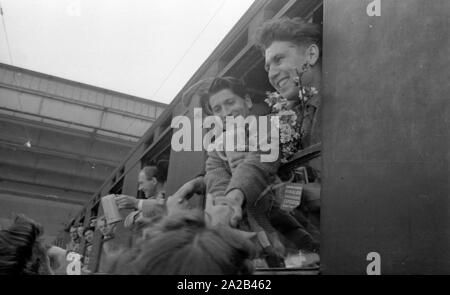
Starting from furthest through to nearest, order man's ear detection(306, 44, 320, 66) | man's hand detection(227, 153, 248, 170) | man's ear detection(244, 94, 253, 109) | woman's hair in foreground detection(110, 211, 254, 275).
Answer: man's ear detection(244, 94, 253, 109)
man's hand detection(227, 153, 248, 170)
man's ear detection(306, 44, 320, 66)
woman's hair in foreground detection(110, 211, 254, 275)

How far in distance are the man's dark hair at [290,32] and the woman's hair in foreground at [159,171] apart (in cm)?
237

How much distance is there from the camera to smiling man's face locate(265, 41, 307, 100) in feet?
9.92

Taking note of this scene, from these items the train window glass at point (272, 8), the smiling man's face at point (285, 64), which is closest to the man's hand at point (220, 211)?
the smiling man's face at point (285, 64)

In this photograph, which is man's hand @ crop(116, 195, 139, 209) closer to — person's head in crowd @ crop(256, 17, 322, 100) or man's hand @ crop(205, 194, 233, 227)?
man's hand @ crop(205, 194, 233, 227)

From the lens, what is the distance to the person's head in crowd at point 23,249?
1865 mm

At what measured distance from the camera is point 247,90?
12.2 ft

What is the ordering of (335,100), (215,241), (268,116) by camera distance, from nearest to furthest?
(215,241) → (335,100) → (268,116)

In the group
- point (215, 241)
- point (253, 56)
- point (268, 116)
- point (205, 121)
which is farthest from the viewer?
point (205, 121)

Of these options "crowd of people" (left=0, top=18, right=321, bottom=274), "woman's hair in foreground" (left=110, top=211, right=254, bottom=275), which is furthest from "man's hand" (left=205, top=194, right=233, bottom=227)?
"woman's hair in foreground" (left=110, top=211, right=254, bottom=275)

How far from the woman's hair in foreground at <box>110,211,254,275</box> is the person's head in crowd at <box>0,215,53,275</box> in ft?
2.57

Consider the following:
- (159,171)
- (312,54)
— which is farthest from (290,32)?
(159,171)
